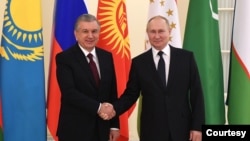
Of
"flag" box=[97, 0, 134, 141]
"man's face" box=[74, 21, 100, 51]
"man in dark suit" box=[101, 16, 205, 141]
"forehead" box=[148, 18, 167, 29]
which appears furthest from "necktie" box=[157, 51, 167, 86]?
"flag" box=[97, 0, 134, 141]

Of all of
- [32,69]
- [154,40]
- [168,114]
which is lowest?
[168,114]


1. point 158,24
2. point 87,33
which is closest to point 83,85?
point 87,33

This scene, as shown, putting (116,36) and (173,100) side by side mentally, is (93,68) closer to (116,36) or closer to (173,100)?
(173,100)

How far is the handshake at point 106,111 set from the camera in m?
2.06

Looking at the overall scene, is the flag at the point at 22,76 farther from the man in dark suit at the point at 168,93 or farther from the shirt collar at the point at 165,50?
the shirt collar at the point at 165,50

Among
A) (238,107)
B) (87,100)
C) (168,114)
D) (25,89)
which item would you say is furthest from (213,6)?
(25,89)

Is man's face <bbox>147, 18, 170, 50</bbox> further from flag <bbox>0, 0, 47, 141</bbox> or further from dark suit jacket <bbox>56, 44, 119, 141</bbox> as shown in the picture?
flag <bbox>0, 0, 47, 141</bbox>

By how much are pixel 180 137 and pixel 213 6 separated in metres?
1.27

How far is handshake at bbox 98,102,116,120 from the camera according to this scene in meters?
2.06

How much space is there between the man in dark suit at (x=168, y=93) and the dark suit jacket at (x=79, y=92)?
15 centimetres

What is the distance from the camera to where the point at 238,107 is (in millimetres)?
2682

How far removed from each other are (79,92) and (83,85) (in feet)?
0.23

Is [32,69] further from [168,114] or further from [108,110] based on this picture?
[168,114]

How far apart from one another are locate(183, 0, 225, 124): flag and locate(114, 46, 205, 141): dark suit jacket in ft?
2.21
